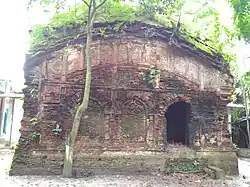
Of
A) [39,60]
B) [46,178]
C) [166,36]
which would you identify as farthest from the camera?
[166,36]

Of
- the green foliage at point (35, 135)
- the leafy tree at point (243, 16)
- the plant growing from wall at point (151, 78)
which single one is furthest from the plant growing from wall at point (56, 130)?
the leafy tree at point (243, 16)

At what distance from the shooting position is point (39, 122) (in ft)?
29.0

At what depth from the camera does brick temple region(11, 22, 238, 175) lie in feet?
29.1

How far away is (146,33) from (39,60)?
3.89m

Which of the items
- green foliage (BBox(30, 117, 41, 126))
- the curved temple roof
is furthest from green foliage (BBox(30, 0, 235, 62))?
green foliage (BBox(30, 117, 41, 126))

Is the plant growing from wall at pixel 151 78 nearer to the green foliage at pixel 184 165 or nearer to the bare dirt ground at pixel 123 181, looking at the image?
the green foliage at pixel 184 165

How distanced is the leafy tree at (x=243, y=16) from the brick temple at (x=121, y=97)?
15.6 feet

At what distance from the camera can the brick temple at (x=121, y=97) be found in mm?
8859

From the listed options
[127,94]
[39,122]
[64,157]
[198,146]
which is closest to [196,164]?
[198,146]

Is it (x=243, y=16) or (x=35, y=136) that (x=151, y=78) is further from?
(x=243, y=16)

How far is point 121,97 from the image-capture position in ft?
31.0

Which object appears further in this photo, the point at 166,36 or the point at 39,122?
the point at 166,36

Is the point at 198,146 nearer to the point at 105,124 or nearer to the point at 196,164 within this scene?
the point at 196,164

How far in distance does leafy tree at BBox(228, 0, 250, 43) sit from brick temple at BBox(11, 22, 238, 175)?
477cm
